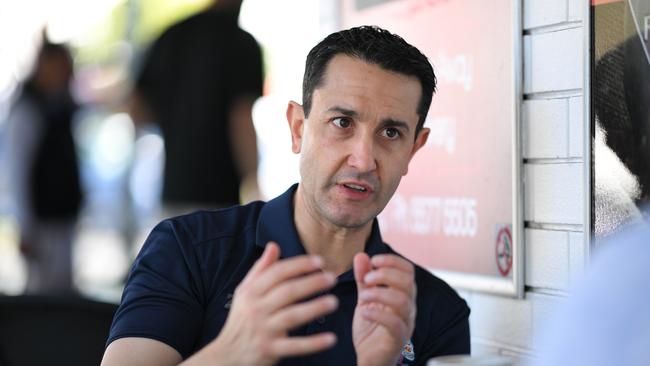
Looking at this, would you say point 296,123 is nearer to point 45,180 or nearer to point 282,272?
point 282,272

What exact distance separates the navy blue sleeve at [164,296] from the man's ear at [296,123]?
14.6 inches

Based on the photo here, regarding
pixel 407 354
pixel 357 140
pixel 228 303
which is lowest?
pixel 407 354

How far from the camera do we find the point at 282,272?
1.59 m

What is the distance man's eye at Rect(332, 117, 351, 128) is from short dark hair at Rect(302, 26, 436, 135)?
0.13m

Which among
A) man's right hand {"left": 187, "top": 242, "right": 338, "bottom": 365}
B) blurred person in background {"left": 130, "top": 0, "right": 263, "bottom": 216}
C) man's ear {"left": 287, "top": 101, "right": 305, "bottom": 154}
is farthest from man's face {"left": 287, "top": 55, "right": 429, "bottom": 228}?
blurred person in background {"left": 130, "top": 0, "right": 263, "bottom": 216}

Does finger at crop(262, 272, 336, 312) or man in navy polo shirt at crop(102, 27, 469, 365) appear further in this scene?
man in navy polo shirt at crop(102, 27, 469, 365)

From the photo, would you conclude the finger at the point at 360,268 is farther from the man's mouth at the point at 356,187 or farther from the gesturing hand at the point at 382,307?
the man's mouth at the point at 356,187

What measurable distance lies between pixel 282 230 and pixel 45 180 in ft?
12.3

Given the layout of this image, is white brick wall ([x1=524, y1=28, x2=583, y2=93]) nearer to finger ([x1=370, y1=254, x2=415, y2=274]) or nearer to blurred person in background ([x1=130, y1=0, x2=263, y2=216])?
finger ([x1=370, y1=254, x2=415, y2=274])

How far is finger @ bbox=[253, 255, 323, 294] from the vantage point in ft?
5.20

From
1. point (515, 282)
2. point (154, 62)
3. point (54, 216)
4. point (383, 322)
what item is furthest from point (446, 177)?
point (54, 216)

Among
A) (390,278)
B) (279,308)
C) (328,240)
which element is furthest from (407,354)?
(279,308)

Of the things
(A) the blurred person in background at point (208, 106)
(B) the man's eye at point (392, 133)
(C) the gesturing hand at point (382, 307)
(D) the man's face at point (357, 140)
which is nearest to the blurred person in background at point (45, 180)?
(A) the blurred person in background at point (208, 106)

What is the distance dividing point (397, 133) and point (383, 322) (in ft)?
2.25
